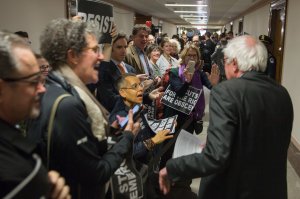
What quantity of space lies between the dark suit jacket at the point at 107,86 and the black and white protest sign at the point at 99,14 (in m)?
0.21

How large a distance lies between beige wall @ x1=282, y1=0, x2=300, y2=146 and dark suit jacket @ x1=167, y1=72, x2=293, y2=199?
320 centimetres

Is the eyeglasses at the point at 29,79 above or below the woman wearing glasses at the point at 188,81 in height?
above

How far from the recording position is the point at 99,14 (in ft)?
7.92

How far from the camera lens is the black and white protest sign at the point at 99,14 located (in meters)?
2.26

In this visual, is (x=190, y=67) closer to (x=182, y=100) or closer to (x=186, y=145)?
(x=182, y=100)

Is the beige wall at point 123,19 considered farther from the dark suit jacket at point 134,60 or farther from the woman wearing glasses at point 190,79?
the woman wearing glasses at point 190,79

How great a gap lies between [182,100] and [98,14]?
3.64 ft

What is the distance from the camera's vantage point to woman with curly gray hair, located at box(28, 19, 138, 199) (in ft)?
3.83

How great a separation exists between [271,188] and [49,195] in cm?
105

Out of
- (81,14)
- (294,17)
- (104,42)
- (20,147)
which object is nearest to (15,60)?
(20,147)

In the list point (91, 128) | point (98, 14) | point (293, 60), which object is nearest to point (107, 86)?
point (98, 14)

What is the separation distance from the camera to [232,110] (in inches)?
55.6

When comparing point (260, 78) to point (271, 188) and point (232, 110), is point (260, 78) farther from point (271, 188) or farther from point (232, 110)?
point (271, 188)

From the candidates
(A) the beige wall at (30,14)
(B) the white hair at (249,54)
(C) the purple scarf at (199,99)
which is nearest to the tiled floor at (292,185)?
(C) the purple scarf at (199,99)
